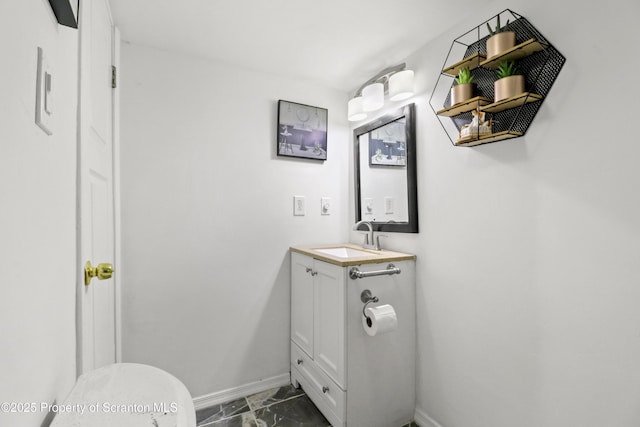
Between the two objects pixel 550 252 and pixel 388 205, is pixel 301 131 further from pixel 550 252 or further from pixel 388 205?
pixel 550 252

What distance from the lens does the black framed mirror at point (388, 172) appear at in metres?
1.75

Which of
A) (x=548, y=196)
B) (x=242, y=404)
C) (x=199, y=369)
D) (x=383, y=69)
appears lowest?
(x=242, y=404)

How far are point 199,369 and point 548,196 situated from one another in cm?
199

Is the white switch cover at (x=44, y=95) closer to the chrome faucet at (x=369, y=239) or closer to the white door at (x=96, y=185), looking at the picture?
the white door at (x=96, y=185)

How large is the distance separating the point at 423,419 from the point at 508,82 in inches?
66.9

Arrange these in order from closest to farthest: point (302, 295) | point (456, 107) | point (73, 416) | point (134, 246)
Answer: point (73, 416) → point (456, 107) → point (134, 246) → point (302, 295)

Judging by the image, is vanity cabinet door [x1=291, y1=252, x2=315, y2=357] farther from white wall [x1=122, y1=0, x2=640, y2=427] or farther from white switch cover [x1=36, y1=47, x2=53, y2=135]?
white switch cover [x1=36, y1=47, x2=53, y2=135]

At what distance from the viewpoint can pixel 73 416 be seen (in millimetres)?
516

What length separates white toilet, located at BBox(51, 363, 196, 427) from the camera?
1.66 feet

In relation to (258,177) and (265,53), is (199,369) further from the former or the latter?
(265,53)

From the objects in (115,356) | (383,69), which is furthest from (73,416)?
(383,69)

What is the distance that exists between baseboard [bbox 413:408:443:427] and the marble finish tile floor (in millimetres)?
32

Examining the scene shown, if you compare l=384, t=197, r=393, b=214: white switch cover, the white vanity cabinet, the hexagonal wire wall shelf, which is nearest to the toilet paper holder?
the white vanity cabinet

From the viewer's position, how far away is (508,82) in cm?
117
